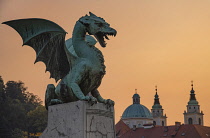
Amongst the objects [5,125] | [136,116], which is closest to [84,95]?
[5,125]

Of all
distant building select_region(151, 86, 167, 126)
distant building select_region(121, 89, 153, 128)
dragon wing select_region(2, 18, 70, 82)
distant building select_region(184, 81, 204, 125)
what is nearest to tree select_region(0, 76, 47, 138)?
dragon wing select_region(2, 18, 70, 82)

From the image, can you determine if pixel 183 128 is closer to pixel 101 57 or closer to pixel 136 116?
pixel 136 116

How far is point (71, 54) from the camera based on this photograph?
911 centimetres

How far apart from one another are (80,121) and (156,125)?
9783 cm

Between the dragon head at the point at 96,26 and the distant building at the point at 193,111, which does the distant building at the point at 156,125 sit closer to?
the distant building at the point at 193,111

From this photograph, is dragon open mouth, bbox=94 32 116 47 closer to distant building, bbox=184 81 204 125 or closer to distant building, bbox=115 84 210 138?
distant building, bbox=115 84 210 138

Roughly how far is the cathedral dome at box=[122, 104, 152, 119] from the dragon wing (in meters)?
99.1

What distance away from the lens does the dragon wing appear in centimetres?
943

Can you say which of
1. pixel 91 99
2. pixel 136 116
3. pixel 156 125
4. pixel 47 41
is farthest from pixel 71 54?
pixel 136 116

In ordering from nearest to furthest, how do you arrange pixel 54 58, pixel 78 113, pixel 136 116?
pixel 78 113 → pixel 54 58 → pixel 136 116

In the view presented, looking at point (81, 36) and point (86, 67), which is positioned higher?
point (81, 36)

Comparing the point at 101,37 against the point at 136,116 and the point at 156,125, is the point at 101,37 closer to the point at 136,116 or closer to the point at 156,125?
the point at 156,125

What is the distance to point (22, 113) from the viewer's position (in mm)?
60125

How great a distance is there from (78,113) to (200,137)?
2621 inches
